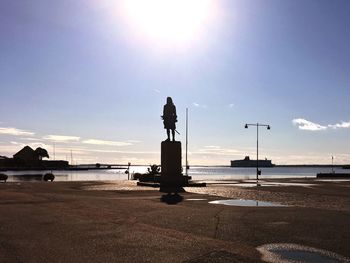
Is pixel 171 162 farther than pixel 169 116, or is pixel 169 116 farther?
pixel 169 116

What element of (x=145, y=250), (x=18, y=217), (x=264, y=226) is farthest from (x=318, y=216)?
(x=18, y=217)

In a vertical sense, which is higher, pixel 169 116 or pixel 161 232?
pixel 169 116

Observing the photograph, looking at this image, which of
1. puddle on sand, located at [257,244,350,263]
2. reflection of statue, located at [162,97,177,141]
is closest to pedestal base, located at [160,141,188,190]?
reflection of statue, located at [162,97,177,141]

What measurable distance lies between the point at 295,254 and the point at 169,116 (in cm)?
2758

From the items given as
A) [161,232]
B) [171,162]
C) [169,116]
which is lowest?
[161,232]

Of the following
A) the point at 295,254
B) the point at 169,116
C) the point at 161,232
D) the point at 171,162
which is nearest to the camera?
the point at 295,254

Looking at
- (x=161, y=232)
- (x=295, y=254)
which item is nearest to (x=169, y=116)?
(x=161, y=232)

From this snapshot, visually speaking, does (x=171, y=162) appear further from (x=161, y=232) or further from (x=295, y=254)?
(x=295, y=254)

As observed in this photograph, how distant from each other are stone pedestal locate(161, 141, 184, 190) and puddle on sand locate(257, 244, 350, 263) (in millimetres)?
24889

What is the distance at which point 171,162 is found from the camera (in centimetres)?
3481

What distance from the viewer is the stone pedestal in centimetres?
3462

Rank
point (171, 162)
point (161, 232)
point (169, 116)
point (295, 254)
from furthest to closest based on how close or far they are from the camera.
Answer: point (169, 116), point (171, 162), point (161, 232), point (295, 254)

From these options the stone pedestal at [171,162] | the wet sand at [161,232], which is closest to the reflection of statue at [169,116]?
the stone pedestal at [171,162]

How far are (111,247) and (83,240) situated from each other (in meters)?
1.10
